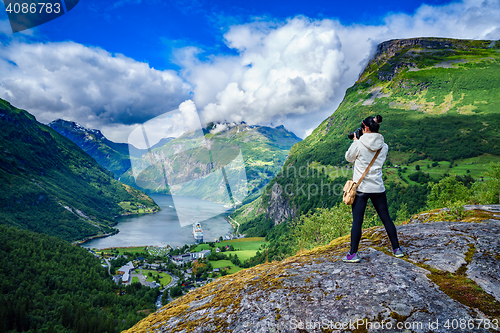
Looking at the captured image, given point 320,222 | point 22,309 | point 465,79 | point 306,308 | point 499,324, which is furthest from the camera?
point 465,79

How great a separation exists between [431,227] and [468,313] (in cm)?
447

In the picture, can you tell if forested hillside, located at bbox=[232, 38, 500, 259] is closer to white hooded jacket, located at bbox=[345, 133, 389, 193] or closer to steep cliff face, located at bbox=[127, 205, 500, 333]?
steep cliff face, located at bbox=[127, 205, 500, 333]

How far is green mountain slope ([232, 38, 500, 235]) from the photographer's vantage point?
101 meters

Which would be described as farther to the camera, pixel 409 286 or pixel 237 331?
pixel 409 286

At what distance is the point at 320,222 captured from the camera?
21.5 m

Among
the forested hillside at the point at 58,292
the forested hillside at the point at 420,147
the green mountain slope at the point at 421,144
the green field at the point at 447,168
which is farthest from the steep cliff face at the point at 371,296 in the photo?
the green field at the point at 447,168

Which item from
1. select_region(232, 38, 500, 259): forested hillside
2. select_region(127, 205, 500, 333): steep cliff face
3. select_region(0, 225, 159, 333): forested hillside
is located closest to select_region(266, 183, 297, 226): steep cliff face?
select_region(232, 38, 500, 259): forested hillside

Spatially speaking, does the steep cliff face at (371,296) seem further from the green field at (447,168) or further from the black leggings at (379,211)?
the green field at (447,168)

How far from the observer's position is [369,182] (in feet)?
16.1

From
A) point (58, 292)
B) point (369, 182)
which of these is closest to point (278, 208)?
point (58, 292)

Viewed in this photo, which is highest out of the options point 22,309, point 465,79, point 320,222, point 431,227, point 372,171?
point 465,79

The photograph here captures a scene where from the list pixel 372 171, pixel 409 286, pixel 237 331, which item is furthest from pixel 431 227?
pixel 237 331

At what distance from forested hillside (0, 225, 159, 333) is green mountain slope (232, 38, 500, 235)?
290 feet

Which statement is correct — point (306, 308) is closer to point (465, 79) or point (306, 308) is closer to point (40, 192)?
point (40, 192)
